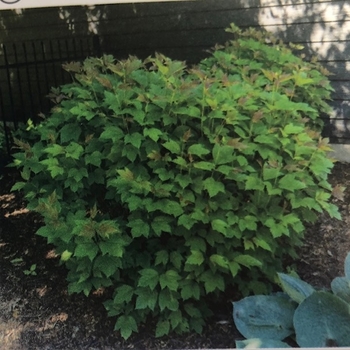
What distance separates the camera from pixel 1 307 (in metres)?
1.62

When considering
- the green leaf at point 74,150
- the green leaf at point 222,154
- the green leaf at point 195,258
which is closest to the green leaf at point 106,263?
the green leaf at point 195,258

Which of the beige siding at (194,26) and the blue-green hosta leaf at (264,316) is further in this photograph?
the beige siding at (194,26)

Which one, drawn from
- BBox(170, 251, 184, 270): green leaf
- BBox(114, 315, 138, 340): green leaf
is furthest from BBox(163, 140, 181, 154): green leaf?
BBox(114, 315, 138, 340): green leaf

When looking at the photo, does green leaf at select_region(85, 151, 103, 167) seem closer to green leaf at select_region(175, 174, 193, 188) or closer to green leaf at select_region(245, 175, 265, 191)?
green leaf at select_region(175, 174, 193, 188)

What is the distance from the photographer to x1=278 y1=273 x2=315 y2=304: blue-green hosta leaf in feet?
4.72

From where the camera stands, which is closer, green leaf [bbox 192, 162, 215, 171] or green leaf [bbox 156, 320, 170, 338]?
green leaf [bbox 192, 162, 215, 171]

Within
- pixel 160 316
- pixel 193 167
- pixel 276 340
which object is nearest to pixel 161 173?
pixel 193 167

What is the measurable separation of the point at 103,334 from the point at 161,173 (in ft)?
1.80

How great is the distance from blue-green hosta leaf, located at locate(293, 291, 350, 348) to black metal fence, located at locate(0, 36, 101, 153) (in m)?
1.15

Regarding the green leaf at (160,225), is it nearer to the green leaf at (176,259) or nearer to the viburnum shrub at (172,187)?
the viburnum shrub at (172,187)

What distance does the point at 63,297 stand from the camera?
166 cm

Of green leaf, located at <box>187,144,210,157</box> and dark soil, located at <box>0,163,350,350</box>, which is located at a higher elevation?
green leaf, located at <box>187,144,210,157</box>

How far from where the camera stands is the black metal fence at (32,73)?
75.6 inches

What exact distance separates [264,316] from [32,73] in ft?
4.47
